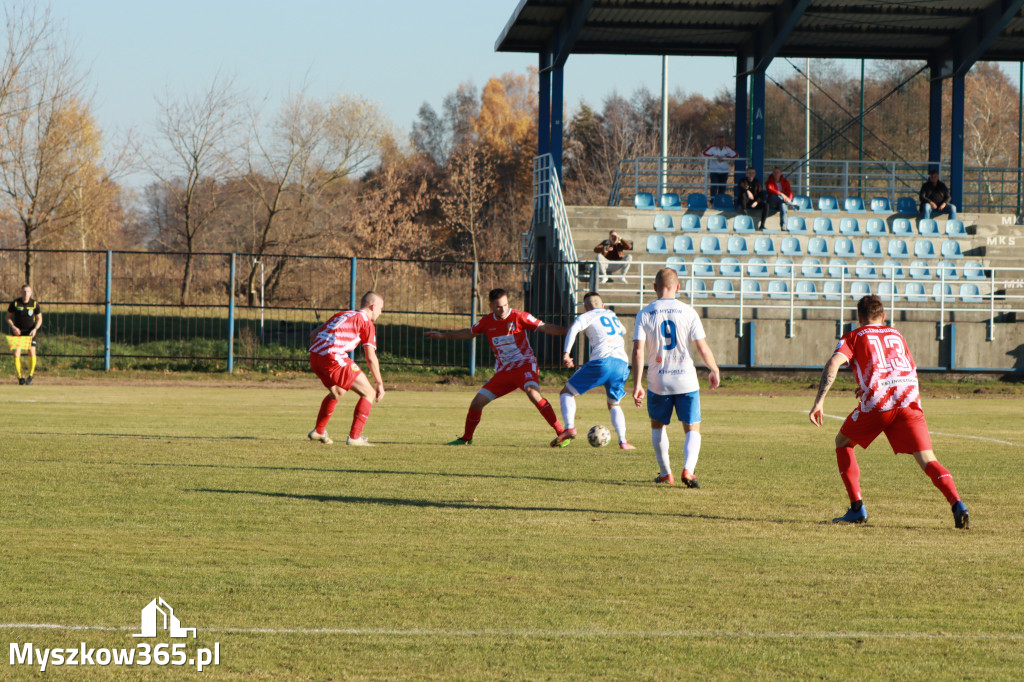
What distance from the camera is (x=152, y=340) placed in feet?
93.3

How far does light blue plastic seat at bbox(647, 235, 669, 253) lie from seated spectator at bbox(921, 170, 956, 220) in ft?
25.7

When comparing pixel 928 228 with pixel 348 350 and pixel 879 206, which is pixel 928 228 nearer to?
pixel 879 206

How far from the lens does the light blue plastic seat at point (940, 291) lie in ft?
87.9

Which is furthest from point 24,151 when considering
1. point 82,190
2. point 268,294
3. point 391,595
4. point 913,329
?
point 391,595

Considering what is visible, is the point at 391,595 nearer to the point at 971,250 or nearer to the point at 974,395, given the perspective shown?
the point at 974,395

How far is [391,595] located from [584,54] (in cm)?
2875

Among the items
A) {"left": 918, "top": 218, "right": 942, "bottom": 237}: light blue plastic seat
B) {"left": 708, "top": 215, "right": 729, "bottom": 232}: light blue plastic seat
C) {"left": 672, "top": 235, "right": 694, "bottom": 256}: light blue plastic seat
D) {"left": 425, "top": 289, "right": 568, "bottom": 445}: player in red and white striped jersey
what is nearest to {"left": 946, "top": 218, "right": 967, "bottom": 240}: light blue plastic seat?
{"left": 918, "top": 218, "right": 942, "bottom": 237}: light blue plastic seat

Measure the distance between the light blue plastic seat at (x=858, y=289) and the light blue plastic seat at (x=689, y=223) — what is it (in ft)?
14.3

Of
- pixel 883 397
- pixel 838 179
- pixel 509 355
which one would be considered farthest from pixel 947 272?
pixel 883 397

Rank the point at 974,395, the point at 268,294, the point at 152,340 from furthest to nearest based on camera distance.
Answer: the point at 268,294 < the point at 152,340 < the point at 974,395

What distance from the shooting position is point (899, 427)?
304 inches

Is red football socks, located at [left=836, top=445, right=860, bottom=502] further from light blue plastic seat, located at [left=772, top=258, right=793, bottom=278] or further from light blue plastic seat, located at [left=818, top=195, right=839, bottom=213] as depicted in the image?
light blue plastic seat, located at [left=818, top=195, right=839, bottom=213]

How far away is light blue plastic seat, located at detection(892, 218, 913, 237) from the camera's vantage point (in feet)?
99.5

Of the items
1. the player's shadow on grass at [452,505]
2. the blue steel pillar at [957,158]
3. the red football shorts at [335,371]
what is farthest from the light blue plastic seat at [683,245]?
the player's shadow on grass at [452,505]
